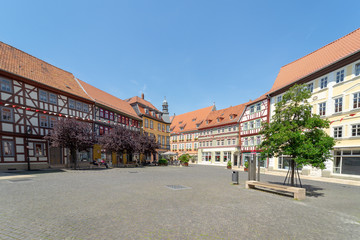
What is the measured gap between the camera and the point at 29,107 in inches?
771

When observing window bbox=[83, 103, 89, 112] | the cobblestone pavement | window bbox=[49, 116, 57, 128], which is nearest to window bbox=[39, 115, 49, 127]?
window bbox=[49, 116, 57, 128]

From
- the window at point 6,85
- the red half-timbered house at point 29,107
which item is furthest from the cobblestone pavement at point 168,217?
the window at point 6,85

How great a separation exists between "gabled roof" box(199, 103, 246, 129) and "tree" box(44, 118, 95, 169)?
1085 inches

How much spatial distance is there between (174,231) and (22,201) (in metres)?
6.30

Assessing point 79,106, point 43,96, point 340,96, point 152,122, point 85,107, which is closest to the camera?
point 340,96

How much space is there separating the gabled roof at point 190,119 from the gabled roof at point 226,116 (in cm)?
596

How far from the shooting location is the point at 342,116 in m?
17.4

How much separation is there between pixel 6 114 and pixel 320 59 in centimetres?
3429

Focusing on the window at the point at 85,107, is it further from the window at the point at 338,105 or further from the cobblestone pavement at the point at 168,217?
the window at the point at 338,105

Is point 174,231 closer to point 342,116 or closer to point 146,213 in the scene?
point 146,213

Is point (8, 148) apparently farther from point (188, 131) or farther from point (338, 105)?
point (188, 131)

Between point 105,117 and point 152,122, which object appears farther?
point 152,122

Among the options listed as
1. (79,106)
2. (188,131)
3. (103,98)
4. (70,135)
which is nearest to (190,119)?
(188,131)

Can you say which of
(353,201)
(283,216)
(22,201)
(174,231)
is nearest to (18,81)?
(22,201)
